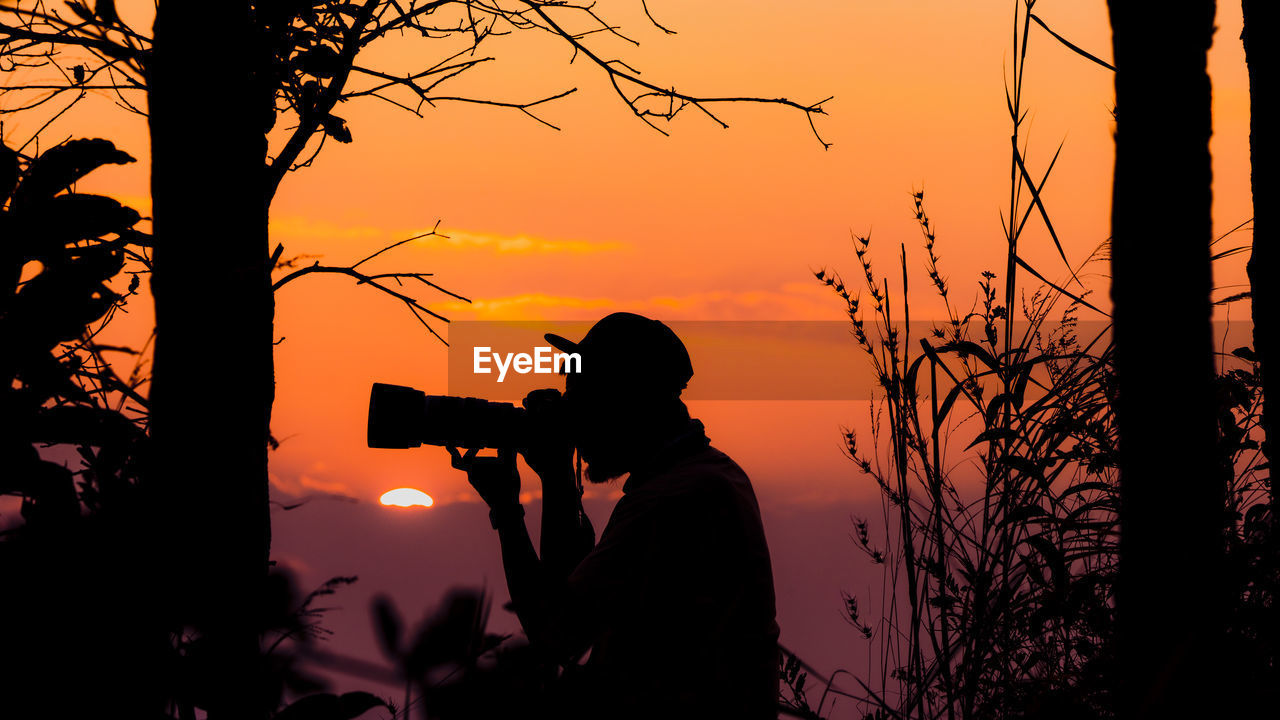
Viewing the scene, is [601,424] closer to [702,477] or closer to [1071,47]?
[702,477]

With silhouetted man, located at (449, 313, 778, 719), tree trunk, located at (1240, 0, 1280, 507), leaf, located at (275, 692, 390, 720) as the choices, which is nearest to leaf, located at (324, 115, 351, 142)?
silhouetted man, located at (449, 313, 778, 719)

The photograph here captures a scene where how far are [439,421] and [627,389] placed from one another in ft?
1.34

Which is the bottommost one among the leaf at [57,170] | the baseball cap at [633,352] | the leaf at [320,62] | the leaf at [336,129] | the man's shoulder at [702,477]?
the man's shoulder at [702,477]

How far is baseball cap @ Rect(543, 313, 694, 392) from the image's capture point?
5.15ft

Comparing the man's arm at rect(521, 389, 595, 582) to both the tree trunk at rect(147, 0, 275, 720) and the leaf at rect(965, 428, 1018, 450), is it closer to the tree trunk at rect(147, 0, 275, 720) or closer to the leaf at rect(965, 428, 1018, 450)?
the tree trunk at rect(147, 0, 275, 720)

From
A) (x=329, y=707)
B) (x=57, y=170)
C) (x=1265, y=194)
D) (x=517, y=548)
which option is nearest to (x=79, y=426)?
(x=57, y=170)

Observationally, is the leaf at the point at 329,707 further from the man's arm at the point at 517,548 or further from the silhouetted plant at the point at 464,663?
the silhouetted plant at the point at 464,663

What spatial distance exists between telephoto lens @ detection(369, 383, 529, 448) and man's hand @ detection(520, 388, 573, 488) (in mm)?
25

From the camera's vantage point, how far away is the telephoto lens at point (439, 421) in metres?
1.78

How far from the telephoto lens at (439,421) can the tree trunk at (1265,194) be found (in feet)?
4.37

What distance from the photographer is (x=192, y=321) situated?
5.08ft

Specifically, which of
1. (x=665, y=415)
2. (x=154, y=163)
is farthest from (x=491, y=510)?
(x=154, y=163)

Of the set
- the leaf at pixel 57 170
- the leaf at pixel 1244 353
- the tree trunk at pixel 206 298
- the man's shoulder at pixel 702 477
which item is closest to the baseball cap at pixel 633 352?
the man's shoulder at pixel 702 477

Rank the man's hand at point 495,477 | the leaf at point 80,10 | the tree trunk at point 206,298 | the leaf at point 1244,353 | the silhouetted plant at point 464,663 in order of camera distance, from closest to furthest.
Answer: the silhouetted plant at point 464,663
the tree trunk at point 206,298
the man's hand at point 495,477
the leaf at point 80,10
the leaf at point 1244,353
